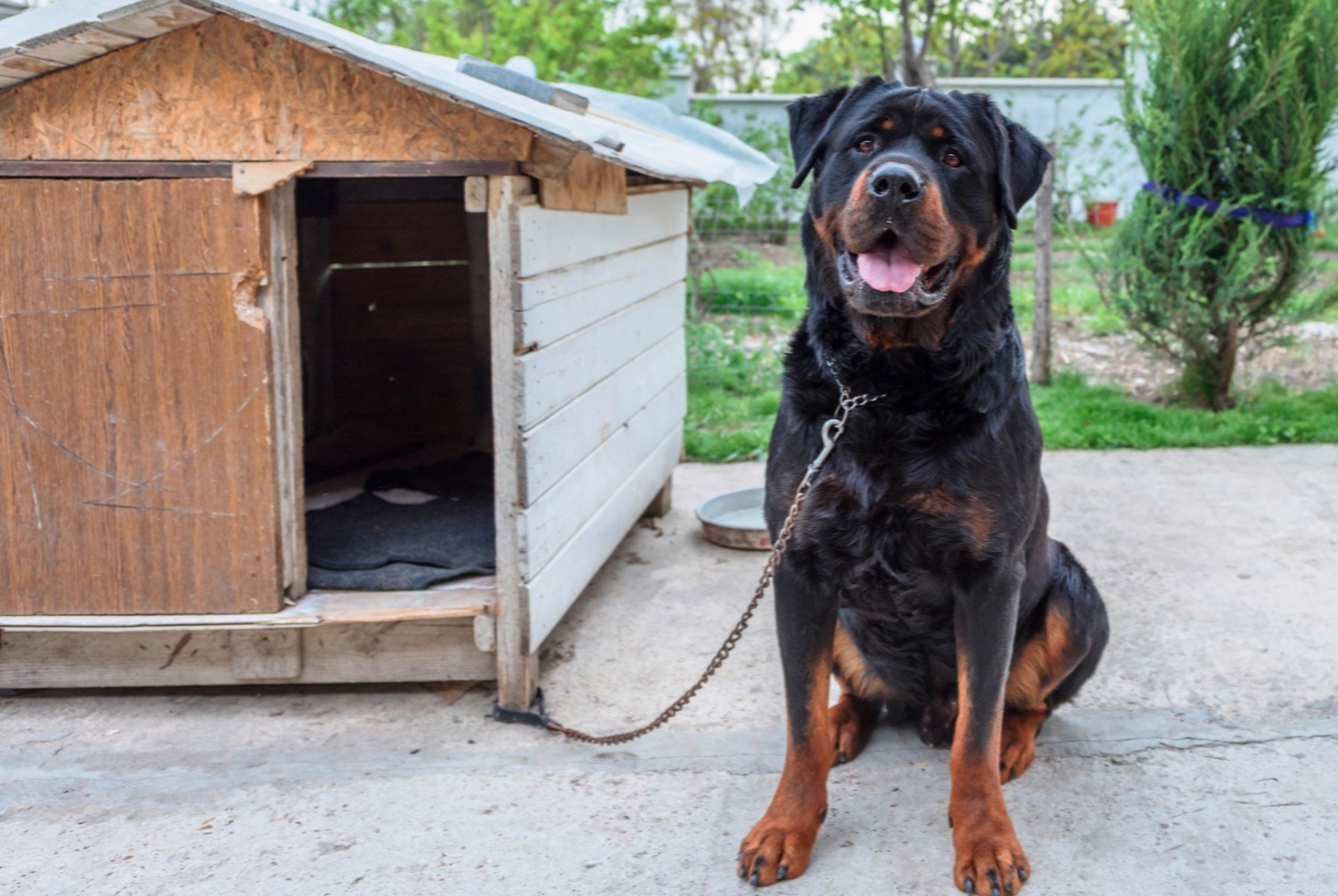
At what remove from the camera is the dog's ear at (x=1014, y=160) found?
8.00 ft

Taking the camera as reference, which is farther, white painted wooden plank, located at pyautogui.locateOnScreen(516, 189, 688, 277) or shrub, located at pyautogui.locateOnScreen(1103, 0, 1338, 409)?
shrub, located at pyautogui.locateOnScreen(1103, 0, 1338, 409)

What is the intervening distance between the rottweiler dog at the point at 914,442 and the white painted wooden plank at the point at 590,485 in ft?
2.92

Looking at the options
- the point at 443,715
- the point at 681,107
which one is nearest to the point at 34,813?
the point at 443,715

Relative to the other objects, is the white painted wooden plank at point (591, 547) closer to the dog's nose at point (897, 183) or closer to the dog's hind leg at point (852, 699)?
the dog's hind leg at point (852, 699)

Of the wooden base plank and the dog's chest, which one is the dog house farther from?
the dog's chest

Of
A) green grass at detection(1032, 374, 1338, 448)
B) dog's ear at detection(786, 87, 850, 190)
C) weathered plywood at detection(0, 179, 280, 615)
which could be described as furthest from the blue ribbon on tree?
weathered plywood at detection(0, 179, 280, 615)

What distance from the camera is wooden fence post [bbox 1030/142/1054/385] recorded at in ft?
24.0

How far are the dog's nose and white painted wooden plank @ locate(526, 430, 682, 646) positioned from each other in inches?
62.0

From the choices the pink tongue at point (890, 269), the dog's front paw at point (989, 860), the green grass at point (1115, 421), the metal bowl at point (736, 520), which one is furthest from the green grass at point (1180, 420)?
the pink tongue at point (890, 269)

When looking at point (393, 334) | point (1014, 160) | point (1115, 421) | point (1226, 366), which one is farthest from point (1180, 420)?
point (1014, 160)

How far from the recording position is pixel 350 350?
5.55m

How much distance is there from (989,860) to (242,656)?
212 centimetres

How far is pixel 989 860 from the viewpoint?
238 centimetres

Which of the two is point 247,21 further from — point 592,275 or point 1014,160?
point 1014,160
